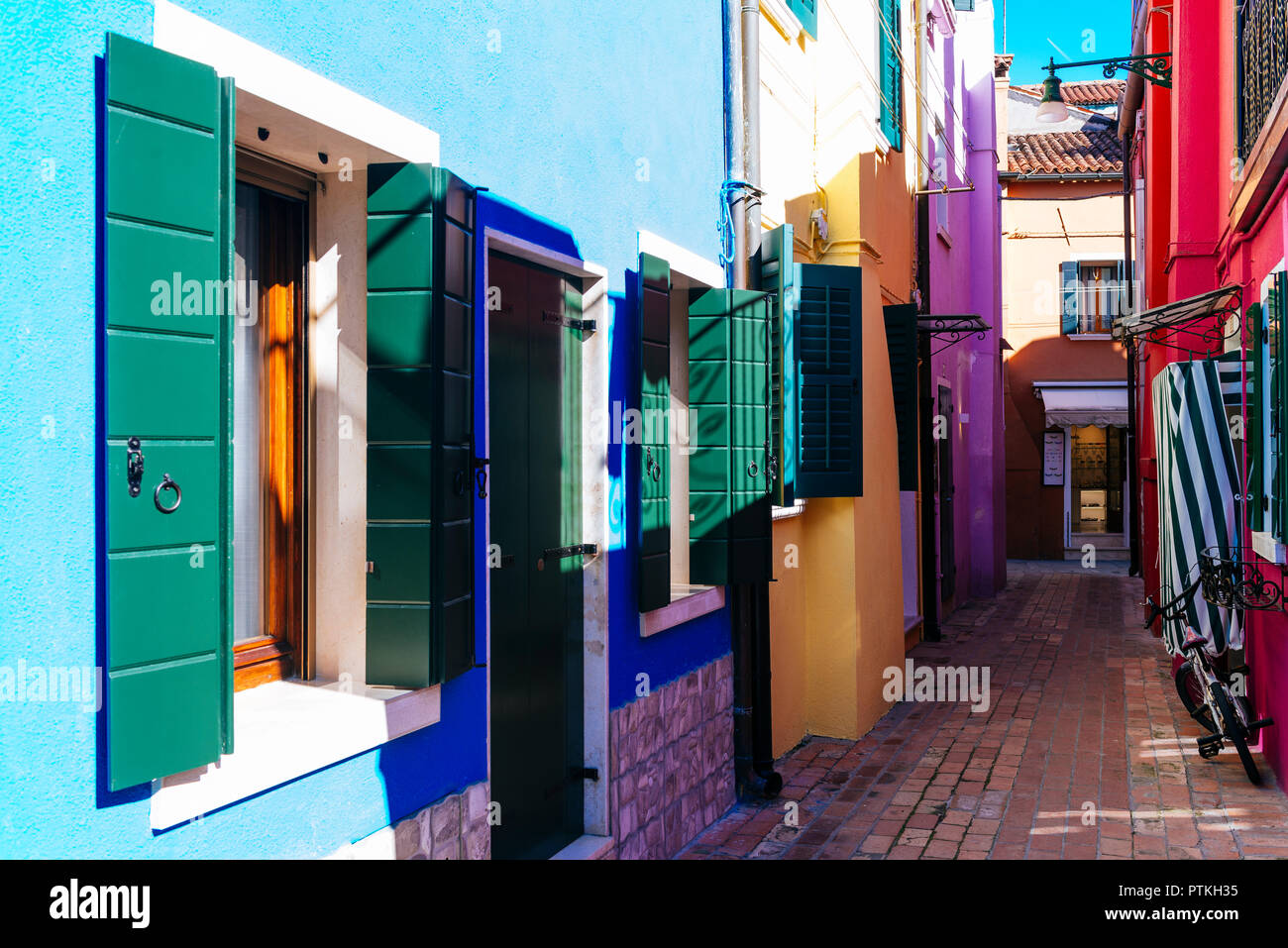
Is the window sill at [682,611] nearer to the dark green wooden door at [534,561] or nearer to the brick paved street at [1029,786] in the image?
the dark green wooden door at [534,561]

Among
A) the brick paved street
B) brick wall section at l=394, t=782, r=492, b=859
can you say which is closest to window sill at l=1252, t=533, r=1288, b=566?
the brick paved street

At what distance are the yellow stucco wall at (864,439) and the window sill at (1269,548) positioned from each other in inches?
112

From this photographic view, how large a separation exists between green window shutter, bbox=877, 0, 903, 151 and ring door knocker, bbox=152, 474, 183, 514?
865 centimetres

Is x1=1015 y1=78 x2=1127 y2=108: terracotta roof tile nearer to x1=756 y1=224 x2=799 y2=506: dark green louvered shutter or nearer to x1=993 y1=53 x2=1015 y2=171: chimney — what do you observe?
x1=993 y1=53 x2=1015 y2=171: chimney

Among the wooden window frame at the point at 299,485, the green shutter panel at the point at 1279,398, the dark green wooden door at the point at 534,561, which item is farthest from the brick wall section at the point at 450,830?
the green shutter panel at the point at 1279,398

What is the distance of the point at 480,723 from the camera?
4207 millimetres

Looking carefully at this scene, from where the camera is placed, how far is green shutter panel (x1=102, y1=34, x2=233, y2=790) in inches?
102

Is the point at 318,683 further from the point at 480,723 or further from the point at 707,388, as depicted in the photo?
the point at 707,388

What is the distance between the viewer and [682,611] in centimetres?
629

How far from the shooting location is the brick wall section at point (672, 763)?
5.50 meters

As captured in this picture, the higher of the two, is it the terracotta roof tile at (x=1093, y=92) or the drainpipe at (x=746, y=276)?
the terracotta roof tile at (x=1093, y=92)
